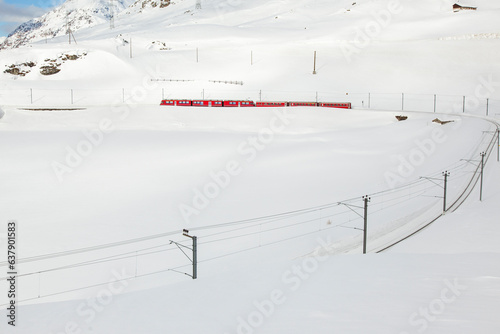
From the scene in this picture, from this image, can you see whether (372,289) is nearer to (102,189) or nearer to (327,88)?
(102,189)

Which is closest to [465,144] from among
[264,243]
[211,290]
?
[264,243]

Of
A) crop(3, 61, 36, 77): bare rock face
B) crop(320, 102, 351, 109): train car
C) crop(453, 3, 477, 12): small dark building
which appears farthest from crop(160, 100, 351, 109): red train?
crop(453, 3, 477, 12): small dark building

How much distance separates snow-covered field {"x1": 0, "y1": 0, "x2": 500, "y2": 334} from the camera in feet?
29.7

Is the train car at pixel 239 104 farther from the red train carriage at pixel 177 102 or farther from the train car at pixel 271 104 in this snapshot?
the red train carriage at pixel 177 102

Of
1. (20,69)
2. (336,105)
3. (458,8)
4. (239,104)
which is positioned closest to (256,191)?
(239,104)

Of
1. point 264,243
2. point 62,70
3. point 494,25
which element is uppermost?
point 494,25

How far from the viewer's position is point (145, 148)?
97.8 ft

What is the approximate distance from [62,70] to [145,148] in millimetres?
33799

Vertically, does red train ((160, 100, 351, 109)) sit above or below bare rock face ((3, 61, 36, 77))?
below

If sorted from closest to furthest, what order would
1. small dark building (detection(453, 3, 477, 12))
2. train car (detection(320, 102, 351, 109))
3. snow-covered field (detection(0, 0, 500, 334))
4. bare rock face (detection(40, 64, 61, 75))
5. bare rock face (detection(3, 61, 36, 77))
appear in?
snow-covered field (detection(0, 0, 500, 334)), train car (detection(320, 102, 351, 109)), bare rock face (detection(3, 61, 36, 77)), bare rock face (detection(40, 64, 61, 75)), small dark building (detection(453, 3, 477, 12))

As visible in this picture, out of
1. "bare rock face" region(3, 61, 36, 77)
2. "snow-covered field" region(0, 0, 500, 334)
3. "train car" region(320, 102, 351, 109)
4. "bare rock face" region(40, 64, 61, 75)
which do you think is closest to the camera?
"snow-covered field" region(0, 0, 500, 334)

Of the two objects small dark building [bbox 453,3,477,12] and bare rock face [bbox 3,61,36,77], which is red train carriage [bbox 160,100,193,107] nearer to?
bare rock face [bbox 3,61,36,77]

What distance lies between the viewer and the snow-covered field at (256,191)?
905cm

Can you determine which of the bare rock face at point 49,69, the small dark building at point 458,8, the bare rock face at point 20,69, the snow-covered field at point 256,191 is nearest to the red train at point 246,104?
the snow-covered field at point 256,191
